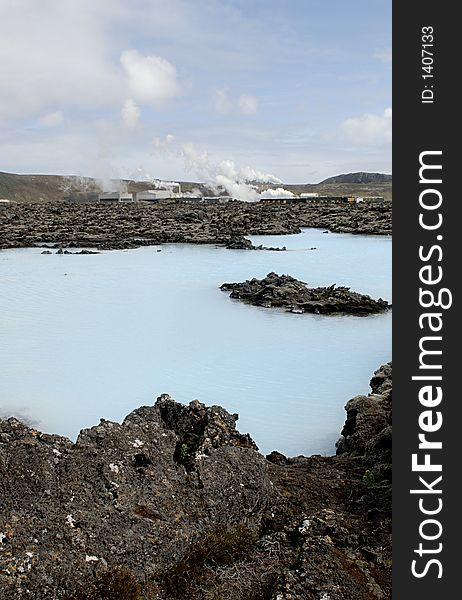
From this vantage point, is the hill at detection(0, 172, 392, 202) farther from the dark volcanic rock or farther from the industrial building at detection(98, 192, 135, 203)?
the dark volcanic rock

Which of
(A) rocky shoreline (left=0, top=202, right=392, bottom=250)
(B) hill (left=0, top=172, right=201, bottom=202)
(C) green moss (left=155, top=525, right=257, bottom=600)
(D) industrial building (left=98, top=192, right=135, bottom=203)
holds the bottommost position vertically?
(C) green moss (left=155, top=525, right=257, bottom=600)

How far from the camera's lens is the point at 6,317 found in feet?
31.3

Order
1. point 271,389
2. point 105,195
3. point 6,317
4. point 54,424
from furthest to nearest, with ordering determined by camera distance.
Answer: point 105,195 → point 6,317 → point 271,389 → point 54,424

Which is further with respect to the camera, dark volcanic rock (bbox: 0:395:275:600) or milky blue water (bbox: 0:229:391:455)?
milky blue water (bbox: 0:229:391:455)

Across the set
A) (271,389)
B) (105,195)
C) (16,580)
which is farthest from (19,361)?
(105,195)

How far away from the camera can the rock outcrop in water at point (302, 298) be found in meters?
9.97

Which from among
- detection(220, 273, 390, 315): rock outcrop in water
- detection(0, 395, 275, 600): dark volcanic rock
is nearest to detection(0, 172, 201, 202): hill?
detection(220, 273, 390, 315): rock outcrop in water

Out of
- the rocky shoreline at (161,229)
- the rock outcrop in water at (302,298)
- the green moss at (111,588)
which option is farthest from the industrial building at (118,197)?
the green moss at (111,588)

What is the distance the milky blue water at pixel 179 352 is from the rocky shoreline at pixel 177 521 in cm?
169

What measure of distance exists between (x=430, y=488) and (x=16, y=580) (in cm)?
161

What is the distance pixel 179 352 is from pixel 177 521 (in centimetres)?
481

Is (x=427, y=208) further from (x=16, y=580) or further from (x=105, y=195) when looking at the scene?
(x=105, y=195)

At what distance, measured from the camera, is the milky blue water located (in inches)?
223

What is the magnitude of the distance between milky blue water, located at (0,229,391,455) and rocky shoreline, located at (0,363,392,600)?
169cm
